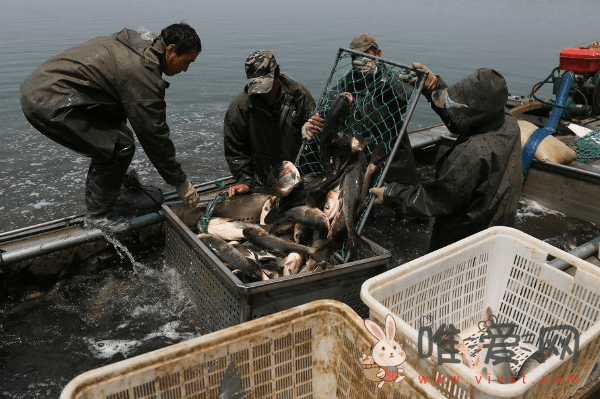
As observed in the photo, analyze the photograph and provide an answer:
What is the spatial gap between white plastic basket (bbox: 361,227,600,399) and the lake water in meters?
2.03

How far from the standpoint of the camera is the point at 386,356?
2.38 metres

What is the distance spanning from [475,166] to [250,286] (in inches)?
71.6

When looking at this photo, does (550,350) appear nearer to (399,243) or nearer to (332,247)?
(332,247)

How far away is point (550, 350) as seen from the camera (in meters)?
2.97

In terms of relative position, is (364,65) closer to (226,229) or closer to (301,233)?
(301,233)

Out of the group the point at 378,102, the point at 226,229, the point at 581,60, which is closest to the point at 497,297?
the point at 226,229

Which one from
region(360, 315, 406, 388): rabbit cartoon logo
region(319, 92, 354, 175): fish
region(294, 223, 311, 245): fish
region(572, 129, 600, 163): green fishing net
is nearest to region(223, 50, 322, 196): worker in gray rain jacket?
region(319, 92, 354, 175): fish

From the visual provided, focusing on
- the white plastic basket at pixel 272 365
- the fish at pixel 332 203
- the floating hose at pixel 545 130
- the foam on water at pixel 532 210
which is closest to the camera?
the white plastic basket at pixel 272 365

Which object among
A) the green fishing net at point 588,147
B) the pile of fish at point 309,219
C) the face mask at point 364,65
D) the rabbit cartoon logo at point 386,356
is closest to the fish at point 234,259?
the pile of fish at point 309,219

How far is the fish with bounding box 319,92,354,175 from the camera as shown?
4547mm

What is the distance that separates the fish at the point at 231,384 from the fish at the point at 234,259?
1.30 m

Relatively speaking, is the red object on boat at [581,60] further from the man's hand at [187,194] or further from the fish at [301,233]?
the man's hand at [187,194]

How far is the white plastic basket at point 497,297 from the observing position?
242cm

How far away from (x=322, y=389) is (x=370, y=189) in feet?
5.89
